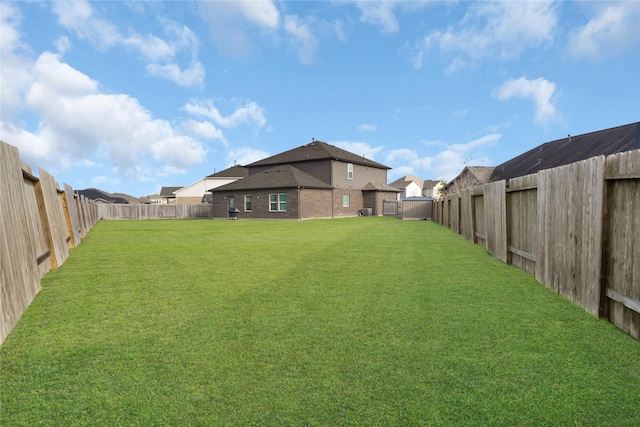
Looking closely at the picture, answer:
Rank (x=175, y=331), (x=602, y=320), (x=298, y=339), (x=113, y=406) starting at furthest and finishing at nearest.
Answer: (x=602, y=320) → (x=175, y=331) → (x=298, y=339) → (x=113, y=406)

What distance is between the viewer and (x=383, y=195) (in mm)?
39500

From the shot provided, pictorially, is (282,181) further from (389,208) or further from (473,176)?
(473,176)

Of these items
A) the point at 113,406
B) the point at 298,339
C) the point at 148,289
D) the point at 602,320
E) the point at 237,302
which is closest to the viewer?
the point at 113,406

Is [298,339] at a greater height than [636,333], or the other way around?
[298,339]

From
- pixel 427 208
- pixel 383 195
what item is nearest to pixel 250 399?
pixel 427 208

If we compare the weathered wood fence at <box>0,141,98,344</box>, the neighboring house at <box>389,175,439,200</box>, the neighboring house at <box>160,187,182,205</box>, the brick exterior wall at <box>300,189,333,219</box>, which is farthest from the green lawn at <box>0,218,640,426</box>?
the neighboring house at <box>389,175,439,200</box>

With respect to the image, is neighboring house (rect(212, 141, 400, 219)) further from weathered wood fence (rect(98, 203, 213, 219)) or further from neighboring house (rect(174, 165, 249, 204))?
neighboring house (rect(174, 165, 249, 204))

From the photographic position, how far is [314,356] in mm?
3152

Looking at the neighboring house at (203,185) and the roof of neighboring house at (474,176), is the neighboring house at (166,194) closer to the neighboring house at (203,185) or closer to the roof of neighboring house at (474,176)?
the neighboring house at (203,185)

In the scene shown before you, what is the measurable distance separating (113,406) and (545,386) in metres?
3.17

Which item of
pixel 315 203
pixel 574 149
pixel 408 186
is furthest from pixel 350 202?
pixel 408 186

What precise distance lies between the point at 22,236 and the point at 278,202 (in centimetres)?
2594

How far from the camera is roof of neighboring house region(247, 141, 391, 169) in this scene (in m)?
A: 35.0

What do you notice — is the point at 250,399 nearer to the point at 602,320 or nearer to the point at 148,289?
the point at 148,289
